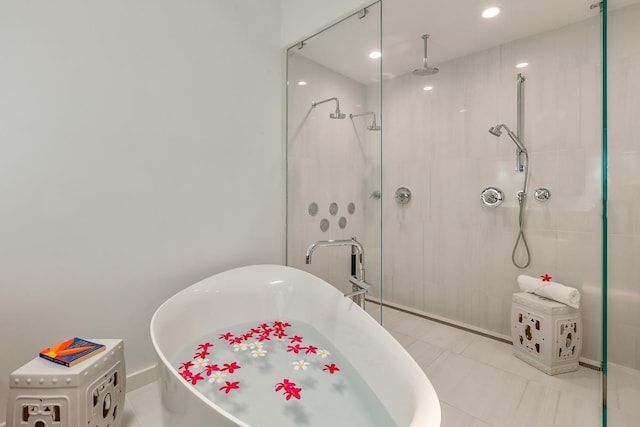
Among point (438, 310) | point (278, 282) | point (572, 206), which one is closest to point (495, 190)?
point (572, 206)

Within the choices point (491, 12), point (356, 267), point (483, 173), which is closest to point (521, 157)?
point (483, 173)

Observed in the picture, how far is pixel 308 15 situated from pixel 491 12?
4.20 ft

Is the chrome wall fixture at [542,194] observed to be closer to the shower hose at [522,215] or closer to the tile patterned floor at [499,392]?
the shower hose at [522,215]

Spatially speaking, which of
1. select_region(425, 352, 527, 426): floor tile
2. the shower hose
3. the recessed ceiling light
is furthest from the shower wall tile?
the shower hose

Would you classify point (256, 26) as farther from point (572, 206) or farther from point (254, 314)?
point (572, 206)

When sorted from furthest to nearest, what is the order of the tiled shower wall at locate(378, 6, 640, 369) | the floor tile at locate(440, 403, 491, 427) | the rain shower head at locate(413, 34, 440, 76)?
1. the rain shower head at locate(413, 34, 440, 76)
2. the floor tile at locate(440, 403, 491, 427)
3. the tiled shower wall at locate(378, 6, 640, 369)

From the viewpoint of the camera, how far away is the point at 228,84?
83.6 inches

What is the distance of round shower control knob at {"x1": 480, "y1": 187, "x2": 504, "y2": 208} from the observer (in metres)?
2.44

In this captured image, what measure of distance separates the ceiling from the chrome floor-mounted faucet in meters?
1.07

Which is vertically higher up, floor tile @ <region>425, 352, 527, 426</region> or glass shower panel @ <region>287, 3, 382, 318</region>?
glass shower panel @ <region>287, 3, 382, 318</region>

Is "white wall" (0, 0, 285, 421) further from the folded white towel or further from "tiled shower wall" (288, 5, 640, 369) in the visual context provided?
the folded white towel

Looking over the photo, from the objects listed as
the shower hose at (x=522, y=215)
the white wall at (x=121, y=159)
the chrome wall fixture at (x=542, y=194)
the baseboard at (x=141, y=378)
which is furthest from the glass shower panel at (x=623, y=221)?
the baseboard at (x=141, y=378)

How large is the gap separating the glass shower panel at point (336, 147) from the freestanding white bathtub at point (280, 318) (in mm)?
290

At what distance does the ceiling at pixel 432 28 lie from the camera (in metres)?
1.95
